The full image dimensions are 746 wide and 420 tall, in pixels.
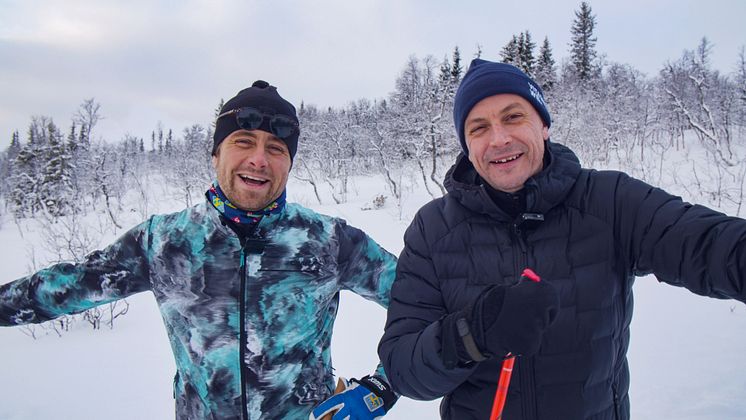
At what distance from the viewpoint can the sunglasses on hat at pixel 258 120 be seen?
179cm

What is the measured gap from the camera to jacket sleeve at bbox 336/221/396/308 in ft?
6.10

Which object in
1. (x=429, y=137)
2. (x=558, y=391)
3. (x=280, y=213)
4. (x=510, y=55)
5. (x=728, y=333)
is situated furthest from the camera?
(x=510, y=55)

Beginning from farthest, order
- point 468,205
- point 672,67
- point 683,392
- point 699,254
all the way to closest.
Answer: point 672,67
point 683,392
point 468,205
point 699,254

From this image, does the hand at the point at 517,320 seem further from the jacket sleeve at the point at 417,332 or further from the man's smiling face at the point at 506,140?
the man's smiling face at the point at 506,140

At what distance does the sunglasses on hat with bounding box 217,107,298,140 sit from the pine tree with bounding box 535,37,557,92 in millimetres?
29633

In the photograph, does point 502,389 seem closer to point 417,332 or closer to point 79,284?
point 417,332

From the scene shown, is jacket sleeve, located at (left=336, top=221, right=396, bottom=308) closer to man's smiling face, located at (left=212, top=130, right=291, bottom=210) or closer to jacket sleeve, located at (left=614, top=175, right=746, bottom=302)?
man's smiling face, located at (left=212, top=130, right=291, bottom=210)

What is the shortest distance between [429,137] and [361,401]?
61.0 feet

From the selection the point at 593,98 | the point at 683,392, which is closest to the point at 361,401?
the point at 683,392

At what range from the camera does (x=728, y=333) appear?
4238 millimetres

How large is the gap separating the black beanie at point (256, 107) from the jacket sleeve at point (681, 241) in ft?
5.08

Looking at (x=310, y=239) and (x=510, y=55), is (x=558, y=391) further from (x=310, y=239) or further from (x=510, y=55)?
(x=510, y=55)

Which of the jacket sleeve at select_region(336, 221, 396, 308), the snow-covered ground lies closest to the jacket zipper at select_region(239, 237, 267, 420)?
the jacket sleeve at select_region(336, 221, 396, 308)

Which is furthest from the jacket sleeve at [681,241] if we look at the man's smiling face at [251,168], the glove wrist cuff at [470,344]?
the man's smiling face at [251,168]
